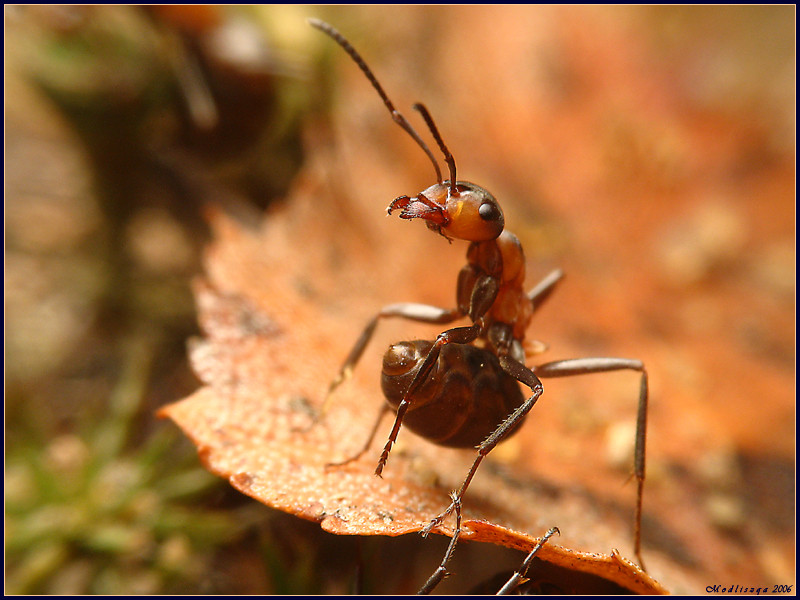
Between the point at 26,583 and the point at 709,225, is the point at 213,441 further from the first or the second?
the point at 709,225

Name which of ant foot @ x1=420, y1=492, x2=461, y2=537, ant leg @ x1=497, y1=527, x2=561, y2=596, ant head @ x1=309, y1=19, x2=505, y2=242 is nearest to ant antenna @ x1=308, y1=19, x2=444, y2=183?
ant head @ x1=309, y1=19, x2=505, y2=242

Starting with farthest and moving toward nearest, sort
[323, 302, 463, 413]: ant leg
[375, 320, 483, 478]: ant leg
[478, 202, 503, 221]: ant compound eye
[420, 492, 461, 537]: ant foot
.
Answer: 1. [323, 302, 463, 413]: ant leg
2. [478, 202, 503, 221]: ant compound eye
3. [375, 320, 483, 478]: ant leg
4. [420, 492, 461, 537]: ant foot

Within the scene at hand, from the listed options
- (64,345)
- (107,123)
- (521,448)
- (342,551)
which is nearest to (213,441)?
Result: (342,551)

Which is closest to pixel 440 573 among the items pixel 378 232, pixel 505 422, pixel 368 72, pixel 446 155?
pixel 505 422

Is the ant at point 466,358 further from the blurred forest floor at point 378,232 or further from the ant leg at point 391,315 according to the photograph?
the blurred forest floor at point 378,232

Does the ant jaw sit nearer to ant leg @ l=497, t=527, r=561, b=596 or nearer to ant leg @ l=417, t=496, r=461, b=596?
ant leg @ l=417, t=496, r=461, b=596

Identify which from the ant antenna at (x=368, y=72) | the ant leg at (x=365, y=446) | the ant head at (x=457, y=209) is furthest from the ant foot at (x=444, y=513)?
the ant antenna at (x=368, y=72)

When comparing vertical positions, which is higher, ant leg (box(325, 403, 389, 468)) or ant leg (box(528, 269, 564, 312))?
ant leg (box(528, 269, 564, 312))
